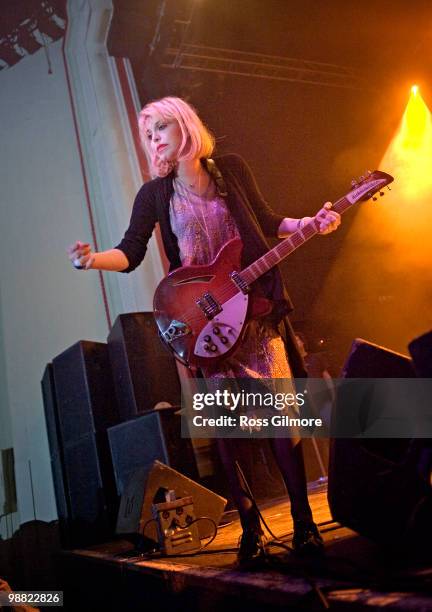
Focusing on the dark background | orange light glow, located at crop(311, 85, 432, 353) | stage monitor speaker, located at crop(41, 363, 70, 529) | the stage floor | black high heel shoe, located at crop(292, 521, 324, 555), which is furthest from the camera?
orange light glow, located at crop(311, 85, 432, 353)

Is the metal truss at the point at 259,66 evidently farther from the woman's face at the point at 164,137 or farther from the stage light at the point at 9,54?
the woman's face at the point at 164,137

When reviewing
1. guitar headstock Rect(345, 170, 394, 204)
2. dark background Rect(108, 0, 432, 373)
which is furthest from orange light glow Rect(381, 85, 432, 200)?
guitar headstock Rect(345, 170, 394, 204)

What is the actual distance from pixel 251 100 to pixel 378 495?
Result: 15.2 feet

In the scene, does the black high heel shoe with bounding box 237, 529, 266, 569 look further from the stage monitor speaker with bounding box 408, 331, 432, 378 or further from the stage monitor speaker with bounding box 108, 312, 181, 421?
the stage monitor speaker with bounding box 108, 312, 181, 421

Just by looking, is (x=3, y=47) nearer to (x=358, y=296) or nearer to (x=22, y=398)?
(x=22, y=398)

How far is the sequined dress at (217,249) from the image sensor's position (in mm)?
1640

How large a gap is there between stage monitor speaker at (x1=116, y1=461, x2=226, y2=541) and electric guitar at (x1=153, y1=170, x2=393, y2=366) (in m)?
0.74

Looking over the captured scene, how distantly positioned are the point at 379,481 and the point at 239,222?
0.99m

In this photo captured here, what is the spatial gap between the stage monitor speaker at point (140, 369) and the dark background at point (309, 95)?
6.64ft

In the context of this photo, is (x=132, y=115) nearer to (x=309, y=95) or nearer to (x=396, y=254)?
(x=309, y=95)

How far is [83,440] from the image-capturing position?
10.9ft

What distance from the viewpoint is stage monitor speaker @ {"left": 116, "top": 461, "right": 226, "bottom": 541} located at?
6.79 feet

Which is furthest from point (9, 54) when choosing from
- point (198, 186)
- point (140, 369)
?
point (198, 186)

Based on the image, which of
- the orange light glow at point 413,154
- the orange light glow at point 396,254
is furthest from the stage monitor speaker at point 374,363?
the orange light glow at point 413,154
